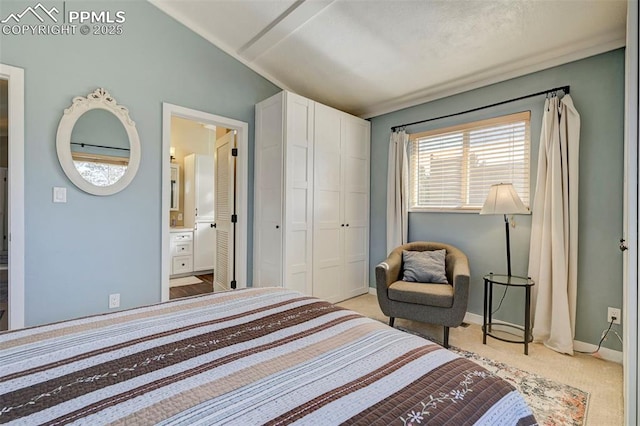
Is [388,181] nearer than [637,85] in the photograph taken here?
No

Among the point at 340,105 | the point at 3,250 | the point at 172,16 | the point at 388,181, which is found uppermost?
the point at 172,16

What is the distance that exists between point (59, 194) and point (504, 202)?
12.0 feet

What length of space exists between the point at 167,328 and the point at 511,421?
118 centimetres

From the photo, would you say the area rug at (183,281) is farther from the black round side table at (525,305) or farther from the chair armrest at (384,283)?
the black round side table at (525,305)

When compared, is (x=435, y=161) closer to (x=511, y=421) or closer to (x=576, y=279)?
(x=576, y=279)

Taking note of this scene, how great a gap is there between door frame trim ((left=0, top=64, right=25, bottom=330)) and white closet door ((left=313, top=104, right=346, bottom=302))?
248 centimetres

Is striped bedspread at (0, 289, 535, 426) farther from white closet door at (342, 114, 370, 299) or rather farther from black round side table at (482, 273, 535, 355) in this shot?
white closet door at (342, 114, 370, 299)

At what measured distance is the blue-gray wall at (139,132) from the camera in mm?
2297

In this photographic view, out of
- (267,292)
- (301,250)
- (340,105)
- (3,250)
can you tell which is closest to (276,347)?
(267,292)

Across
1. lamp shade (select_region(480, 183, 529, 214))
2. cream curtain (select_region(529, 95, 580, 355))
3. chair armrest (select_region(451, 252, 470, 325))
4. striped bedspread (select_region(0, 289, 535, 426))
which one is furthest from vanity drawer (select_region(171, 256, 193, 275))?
cream curtain (select_region(529, 95, 580, 355))

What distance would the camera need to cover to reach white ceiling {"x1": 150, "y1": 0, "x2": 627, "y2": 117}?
2.22 m

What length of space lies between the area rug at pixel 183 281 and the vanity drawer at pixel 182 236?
0.65m

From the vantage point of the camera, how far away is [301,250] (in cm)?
328

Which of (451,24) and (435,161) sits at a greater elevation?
(451,24)
